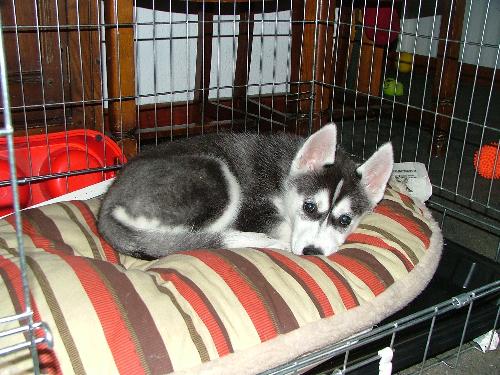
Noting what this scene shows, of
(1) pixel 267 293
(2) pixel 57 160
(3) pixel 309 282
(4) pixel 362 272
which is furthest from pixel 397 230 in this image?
(2) pixel 57 160

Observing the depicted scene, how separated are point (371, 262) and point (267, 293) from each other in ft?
1.78

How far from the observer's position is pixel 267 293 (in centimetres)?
191

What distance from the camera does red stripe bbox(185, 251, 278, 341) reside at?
1778mm

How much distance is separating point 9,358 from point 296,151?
1693 millimetres

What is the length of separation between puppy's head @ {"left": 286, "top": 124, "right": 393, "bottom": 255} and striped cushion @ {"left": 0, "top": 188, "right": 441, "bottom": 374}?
13 centimetres

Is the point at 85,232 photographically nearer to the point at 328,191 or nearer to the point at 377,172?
the point at 328,191

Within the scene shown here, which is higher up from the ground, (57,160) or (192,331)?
(57,160)

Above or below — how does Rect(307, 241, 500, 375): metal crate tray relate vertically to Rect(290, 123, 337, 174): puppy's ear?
below

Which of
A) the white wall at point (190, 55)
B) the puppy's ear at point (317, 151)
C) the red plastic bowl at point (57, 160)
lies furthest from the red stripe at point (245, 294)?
the white wall at point (190, 55)

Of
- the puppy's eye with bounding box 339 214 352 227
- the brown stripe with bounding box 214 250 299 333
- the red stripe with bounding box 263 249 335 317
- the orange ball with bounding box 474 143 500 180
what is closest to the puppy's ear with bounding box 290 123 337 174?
the puppy's eye with bounding box 339 214 352 227

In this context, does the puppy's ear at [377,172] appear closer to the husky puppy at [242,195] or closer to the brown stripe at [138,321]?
the husky puppy at [242,195]

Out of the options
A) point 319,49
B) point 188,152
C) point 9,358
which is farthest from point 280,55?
point 9,358

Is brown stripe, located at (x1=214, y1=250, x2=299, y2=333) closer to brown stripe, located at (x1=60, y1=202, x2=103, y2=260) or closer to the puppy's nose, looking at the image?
the puppy's nose

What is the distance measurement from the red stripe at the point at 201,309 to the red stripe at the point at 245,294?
0.40 feet
